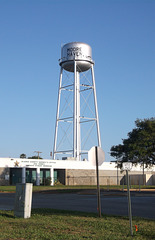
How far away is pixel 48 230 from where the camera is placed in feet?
30.5

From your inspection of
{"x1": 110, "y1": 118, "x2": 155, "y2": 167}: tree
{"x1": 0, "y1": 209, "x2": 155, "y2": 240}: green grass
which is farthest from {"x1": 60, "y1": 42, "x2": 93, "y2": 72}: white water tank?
{"x1": 0, "y1": 209, "x2": 155, "y2": 240}: green grass

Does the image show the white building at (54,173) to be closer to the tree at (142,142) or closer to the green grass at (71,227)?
the tree at (142,142)

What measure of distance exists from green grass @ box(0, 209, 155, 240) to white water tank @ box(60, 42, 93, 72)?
46.6m

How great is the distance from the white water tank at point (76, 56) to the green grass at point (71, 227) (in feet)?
153

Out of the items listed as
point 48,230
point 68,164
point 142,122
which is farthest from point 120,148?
point 48,230

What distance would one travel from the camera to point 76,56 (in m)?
57.0

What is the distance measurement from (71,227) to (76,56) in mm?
48980

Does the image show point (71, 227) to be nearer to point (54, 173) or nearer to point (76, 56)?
point (54, 173)

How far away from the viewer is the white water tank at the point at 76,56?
5712cm

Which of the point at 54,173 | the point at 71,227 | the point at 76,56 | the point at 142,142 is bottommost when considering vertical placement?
the point at 71,227

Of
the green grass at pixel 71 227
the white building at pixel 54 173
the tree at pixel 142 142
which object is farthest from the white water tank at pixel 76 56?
the green grass at pixel 71 227

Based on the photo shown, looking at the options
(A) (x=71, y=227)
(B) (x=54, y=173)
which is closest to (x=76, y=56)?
(B) (x=54, y=173)

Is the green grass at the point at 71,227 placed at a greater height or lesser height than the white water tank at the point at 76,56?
lesser

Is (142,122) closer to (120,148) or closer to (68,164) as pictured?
(120,148)
